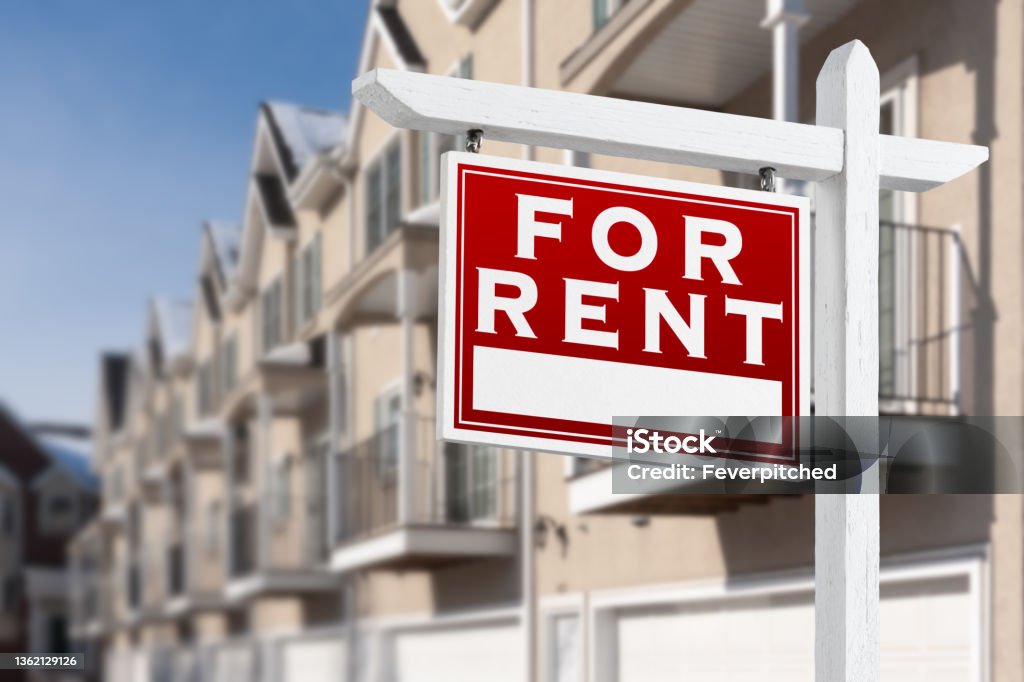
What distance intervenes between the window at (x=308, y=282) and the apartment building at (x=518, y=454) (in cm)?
11

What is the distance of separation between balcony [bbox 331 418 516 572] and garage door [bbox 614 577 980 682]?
3.25 meters

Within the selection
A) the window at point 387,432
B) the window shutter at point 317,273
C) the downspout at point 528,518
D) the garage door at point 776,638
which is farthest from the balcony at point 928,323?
the window shutter at point 317,273

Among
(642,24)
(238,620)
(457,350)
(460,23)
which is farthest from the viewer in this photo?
(238,620)

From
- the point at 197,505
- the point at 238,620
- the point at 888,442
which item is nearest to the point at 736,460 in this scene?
the point at 888,442

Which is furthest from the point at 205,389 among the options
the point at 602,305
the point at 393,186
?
the point at 602,305

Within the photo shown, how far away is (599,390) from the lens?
4695 mm

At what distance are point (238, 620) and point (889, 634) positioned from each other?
24.7m

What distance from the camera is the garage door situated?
10.5 metres

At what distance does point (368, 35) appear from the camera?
958 inches

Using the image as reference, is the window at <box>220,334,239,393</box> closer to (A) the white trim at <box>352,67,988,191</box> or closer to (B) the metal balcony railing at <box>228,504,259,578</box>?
(B) the metal balcony railing at <box>228,504,259,578</box>

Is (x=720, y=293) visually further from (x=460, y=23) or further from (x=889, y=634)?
(x=460, y=23)

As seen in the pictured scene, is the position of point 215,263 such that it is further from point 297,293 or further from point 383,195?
point 383,195

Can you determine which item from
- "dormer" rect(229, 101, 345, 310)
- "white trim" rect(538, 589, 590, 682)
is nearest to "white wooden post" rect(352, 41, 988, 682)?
"white trim" rect(538, 589, 590, 682)

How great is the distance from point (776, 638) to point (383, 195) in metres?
12.3
